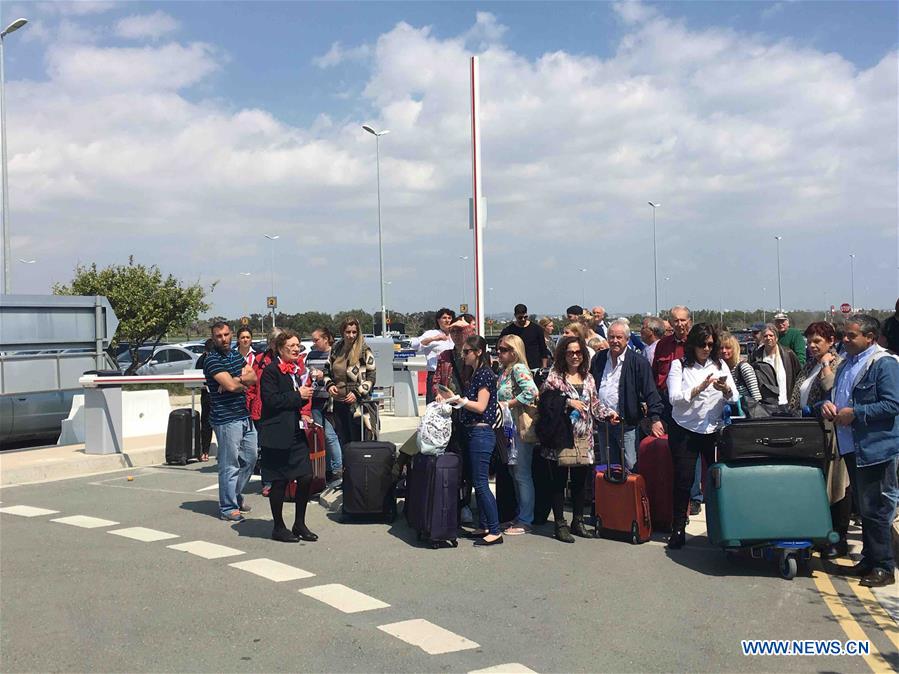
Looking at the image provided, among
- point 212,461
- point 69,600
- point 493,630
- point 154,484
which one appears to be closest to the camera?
point 493,630

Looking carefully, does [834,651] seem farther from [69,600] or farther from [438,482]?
[69,600]

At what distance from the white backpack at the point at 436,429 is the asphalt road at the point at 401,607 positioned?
86 centimetres

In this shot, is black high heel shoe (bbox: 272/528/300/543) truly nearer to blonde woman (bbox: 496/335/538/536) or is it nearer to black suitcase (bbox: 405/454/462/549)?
black suitcase (bbox: 405/454/462/549)

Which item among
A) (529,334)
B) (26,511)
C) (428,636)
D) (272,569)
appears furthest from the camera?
(529,334)

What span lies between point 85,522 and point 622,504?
5.22m

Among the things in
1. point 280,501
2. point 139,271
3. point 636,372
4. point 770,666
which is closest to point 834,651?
point 770,666

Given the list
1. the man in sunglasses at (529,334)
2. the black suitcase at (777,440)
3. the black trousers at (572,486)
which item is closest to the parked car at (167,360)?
the man in sunglasses at (529,334)

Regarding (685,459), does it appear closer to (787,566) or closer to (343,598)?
(787,566)

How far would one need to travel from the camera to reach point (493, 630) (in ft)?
17.9

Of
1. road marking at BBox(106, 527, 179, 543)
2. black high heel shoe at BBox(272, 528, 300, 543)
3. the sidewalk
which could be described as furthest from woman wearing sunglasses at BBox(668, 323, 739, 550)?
the sidewalk

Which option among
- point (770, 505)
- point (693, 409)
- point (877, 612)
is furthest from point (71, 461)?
point (877, 612)

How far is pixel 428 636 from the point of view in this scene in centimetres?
534

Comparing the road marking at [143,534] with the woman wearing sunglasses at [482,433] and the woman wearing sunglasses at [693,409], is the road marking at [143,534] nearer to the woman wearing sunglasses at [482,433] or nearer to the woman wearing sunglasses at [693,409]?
the woman wearing sunglasses at [482,433]

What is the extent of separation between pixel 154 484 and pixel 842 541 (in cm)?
793
